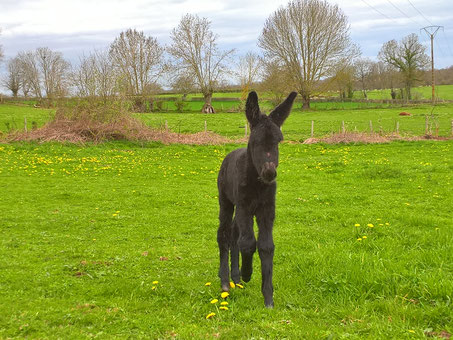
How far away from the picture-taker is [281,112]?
4641mm

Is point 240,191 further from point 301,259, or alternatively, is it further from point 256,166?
point 301,259

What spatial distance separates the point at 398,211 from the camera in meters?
10.4

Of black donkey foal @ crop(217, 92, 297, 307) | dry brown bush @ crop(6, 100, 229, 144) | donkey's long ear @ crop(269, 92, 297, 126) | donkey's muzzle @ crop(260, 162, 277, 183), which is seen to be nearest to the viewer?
donkey's muzzle @ crop(260, 162, 277, 183)

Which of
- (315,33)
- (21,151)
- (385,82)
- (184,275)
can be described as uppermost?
(315,33)

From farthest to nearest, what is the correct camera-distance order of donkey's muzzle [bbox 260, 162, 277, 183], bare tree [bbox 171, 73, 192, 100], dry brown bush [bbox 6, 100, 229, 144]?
bare tree [bbox 171, 73, 192, 100] → dry brown bush [bbox 6, 100, 229, 144] → donkey's muzzle [bbox 260, 162, 277, 183]

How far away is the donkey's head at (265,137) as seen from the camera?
412cm

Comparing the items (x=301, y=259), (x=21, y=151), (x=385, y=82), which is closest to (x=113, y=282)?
(x=301, y=259)

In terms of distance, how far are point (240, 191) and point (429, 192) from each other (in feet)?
34.8

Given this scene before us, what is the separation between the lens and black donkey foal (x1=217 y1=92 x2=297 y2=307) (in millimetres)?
4254

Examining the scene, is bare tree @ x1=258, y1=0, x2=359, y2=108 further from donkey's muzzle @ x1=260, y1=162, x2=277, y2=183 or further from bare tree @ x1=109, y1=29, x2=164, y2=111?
donkey's muzzle @ x1=260, y1=162, x2=277, y2=183

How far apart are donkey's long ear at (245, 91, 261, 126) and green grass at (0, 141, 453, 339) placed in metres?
2.44

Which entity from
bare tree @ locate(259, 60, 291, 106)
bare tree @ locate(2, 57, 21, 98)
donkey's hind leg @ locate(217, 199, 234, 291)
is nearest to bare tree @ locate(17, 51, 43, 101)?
bare tree @ locate(2, 57, 21, 98)

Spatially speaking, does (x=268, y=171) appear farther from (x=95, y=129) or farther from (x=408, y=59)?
(x=408, y=59)

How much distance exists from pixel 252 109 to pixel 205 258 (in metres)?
3.99
